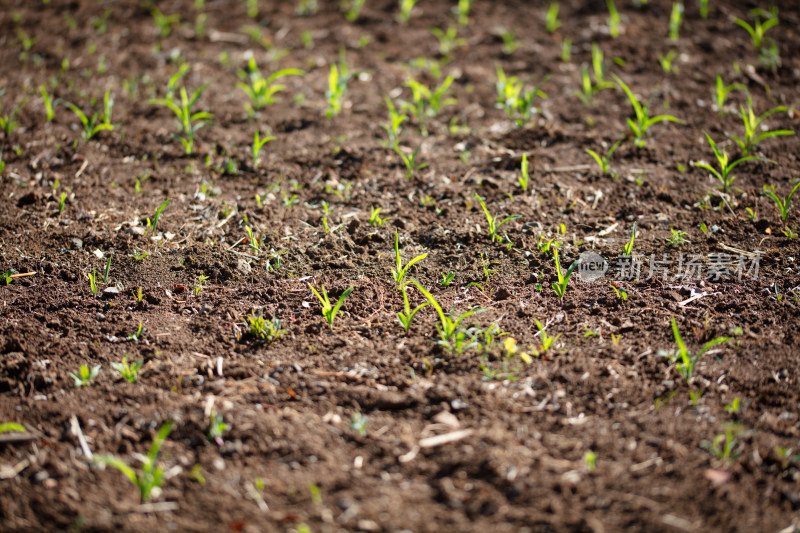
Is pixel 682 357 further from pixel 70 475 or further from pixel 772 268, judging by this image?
pixel 70 475

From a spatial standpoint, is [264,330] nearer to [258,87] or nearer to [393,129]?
[393,129]

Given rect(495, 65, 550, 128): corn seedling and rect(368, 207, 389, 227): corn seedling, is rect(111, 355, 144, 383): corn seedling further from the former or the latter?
rect(495, 65, 550, 128): corn seedling

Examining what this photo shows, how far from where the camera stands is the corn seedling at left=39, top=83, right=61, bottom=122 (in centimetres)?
391

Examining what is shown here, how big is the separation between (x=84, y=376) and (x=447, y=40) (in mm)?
3832

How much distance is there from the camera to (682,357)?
2.24 m

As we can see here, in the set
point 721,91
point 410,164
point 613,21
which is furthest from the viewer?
point 613,21

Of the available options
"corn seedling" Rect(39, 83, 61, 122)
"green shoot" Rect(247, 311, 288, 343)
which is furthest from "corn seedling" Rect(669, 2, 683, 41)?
"corn seedling" Rect(39, 83, 61, 122)

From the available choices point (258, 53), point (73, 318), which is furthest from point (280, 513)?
point (258, 53)

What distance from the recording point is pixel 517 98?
13.1ft

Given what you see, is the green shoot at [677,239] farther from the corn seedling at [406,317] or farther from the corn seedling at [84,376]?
the corn seedling at [84,376]

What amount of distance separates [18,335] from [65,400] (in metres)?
0.49

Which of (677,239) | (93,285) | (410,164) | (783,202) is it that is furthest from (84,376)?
(783,202)

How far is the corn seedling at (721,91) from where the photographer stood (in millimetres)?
3889

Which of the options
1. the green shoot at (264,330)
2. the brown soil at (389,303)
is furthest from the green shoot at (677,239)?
the green shoot at (264,330)
